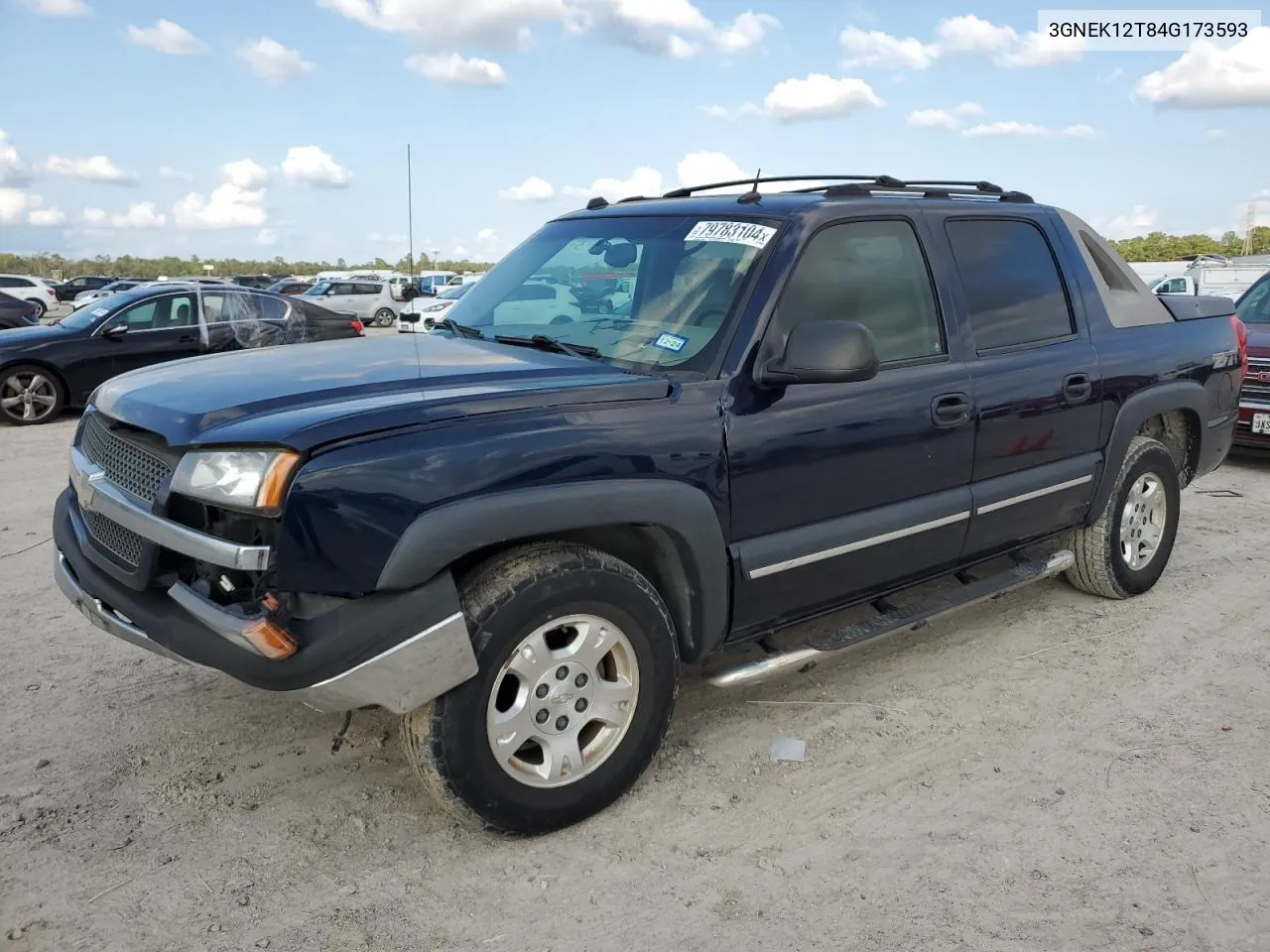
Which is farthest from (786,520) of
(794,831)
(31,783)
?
(31,783)

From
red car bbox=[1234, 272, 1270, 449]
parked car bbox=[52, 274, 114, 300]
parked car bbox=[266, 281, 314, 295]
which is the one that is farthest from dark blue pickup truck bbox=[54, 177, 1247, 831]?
parked car bbox=[52, 274, 114, 300]

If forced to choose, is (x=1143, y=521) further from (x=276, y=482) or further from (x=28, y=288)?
(x=28, y=288)

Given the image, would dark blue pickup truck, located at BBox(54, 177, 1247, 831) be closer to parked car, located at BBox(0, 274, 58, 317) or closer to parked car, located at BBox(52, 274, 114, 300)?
parked car, located at BBox(0, 274, 58, 317)

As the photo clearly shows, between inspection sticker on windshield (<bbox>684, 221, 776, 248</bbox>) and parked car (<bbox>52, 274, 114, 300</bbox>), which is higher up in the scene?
inspection sticker on windshield (<bbox>684, 221, 776, 248</bbox>)

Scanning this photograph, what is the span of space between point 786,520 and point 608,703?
0.84m

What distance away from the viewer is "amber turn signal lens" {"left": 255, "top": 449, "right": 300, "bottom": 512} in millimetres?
2471

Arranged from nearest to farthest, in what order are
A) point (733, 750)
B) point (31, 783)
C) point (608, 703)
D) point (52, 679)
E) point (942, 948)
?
point (942, 948) < point (608, 703) < point (31, 783) < point (733, 750) < point (52, 679)

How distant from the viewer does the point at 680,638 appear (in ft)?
10.6

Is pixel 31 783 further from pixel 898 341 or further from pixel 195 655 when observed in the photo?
pixel 898 341

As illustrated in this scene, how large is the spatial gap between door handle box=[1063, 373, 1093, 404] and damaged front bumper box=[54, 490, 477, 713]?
2.85m

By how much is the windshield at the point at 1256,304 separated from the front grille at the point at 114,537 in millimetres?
9113

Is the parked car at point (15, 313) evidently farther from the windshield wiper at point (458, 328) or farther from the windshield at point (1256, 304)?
the windshield at point (1256, 304)

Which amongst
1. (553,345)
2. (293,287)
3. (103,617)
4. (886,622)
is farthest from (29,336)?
(293,287)

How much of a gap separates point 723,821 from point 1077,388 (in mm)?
2466
